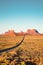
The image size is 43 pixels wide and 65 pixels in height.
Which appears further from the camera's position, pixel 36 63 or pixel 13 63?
pixel 36 63

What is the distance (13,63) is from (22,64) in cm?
87

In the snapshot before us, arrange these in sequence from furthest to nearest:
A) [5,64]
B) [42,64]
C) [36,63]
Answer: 1. [36,63]
2. [42,64]
3. [5,64]

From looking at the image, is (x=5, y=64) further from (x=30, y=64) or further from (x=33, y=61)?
(x=33, y=61)

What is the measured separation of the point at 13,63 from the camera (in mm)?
17266

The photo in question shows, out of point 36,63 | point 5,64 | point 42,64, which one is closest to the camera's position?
point 5,64

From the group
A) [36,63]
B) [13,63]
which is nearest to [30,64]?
[36,63]

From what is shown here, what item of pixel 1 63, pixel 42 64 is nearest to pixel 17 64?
pixel 1 63

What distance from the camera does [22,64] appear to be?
17.5 m

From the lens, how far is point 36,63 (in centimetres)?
1995

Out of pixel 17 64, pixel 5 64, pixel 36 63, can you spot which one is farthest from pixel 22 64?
pixel 36 63

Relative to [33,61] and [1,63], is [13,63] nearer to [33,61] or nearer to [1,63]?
[1,63]

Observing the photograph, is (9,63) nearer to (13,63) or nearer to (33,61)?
(13,63)

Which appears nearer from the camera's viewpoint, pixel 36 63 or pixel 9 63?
pixel 9 63

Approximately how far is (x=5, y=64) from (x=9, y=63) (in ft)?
2.48
